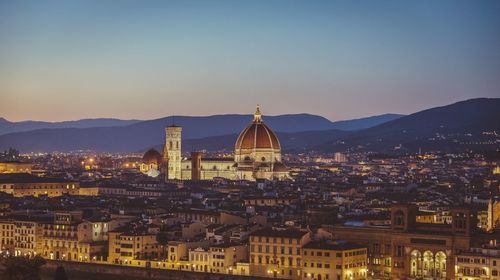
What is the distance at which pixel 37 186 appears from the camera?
9450 centimetres

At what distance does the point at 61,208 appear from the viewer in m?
65.2

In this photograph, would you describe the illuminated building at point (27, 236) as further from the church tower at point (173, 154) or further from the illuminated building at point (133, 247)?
the church tower at point (173, 154)

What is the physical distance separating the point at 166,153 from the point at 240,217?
6294cm

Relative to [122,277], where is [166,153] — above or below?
above

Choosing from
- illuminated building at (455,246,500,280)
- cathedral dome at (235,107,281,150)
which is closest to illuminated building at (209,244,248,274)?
illuminated building at (455,246,500,280)

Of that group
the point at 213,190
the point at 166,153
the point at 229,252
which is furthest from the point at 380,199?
the point at 166,153

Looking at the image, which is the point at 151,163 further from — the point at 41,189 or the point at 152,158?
the point at 41,189

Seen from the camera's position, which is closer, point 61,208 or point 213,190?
point 61,208

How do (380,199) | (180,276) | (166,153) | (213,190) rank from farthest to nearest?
(166,153) < (213,190) < (380,199) < (180,276)

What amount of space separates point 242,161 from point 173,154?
9.85m

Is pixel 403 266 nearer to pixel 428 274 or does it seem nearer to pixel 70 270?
pixel 428 274

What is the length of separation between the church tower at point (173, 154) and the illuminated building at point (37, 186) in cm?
2297

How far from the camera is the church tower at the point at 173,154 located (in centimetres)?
12124

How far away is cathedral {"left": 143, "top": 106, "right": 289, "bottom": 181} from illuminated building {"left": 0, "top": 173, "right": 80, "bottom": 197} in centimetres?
2167
